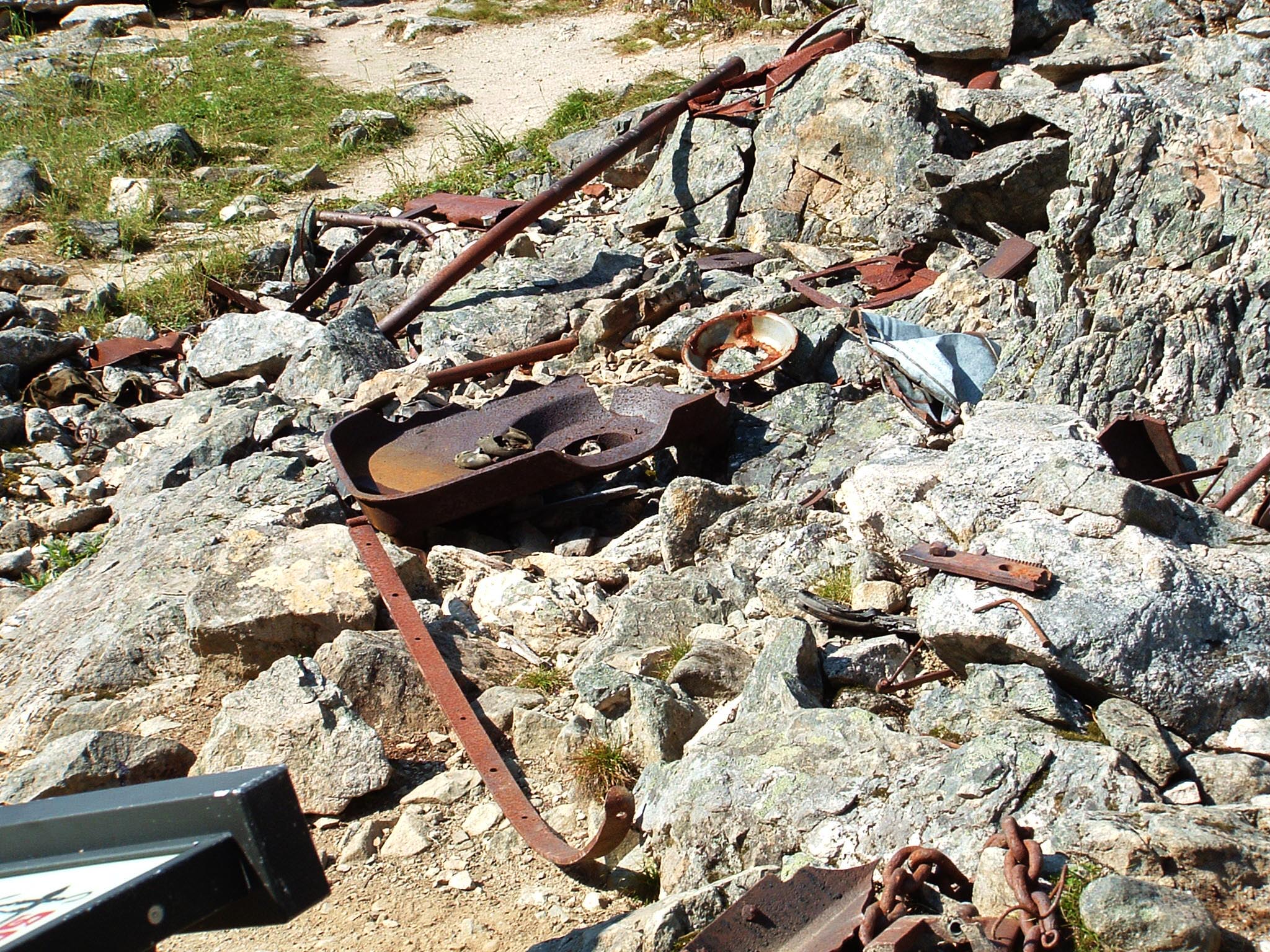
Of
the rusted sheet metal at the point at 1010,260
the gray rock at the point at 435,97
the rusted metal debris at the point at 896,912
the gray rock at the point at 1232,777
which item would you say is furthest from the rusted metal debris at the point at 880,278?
the gray rock at the point at 435,97

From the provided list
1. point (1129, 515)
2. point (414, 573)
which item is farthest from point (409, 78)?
point (1129, 515)

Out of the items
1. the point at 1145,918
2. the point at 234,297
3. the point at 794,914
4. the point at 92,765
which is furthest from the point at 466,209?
the point at 1145,918

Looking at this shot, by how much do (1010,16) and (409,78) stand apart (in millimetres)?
7435

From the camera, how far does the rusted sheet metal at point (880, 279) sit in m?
5.26

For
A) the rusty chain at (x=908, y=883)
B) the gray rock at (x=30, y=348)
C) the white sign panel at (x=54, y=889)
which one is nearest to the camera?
the white sign panel at (x=54, y=889)

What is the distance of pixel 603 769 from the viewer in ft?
8.91

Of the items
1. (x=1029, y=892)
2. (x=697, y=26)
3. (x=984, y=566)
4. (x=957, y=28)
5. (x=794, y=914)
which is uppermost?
(x=957, y=28)

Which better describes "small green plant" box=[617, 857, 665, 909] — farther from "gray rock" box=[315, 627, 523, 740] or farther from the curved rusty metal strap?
"gray rock" box=[315, 627, 523, 740]

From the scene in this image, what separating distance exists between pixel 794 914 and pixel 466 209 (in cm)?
611

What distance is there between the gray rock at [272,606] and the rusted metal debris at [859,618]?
1379 mm

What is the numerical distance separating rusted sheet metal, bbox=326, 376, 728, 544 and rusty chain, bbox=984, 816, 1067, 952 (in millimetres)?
2389

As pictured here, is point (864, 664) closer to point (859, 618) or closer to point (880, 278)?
point (859, 618)

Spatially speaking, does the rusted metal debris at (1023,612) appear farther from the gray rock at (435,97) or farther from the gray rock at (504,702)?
the gray rock at (435,97)

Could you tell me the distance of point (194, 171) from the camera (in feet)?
31.9
